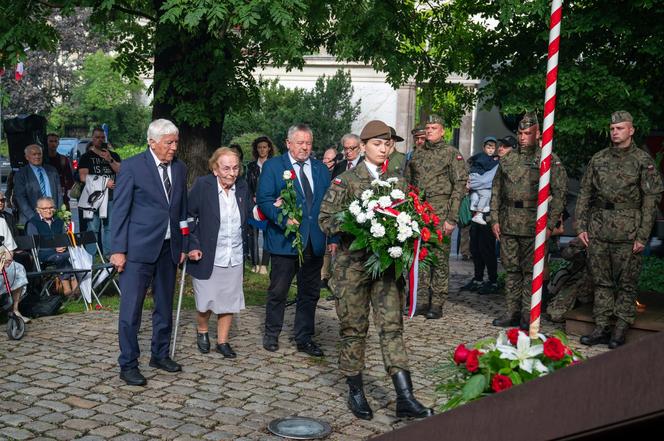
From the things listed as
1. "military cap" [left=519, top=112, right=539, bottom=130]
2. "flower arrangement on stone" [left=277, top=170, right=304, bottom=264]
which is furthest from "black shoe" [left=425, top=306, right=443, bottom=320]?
"flower arrangement on stone" [left=277, top=170, right=304, bottom=264]

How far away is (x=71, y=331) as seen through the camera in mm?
9250

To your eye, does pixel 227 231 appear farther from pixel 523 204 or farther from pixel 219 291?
pixel 523 204

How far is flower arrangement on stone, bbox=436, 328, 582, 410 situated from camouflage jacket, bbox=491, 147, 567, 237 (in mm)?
5762

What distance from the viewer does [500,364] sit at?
3512 millimetres

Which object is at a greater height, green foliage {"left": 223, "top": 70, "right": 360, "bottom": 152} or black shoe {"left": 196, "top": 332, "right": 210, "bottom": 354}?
green foliage {"left": 223, "top": 70, "right": 360, "bottom": 152}

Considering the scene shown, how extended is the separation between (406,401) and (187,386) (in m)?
1.98

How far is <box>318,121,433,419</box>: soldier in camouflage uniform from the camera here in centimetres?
630

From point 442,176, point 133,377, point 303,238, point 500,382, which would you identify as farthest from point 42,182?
point 500,382

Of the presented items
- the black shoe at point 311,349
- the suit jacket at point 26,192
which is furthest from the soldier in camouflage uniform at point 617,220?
the suit jacket at point 26,192

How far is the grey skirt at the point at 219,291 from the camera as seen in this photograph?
26.7 ft

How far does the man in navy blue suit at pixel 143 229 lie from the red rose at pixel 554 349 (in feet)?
14.3

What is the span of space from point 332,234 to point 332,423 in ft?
4.52

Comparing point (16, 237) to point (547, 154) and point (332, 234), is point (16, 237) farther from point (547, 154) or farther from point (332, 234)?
point (547, 154)

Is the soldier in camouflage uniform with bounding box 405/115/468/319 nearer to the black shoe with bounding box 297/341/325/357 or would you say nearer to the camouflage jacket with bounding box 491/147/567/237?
the camouflage jacket with bounding box 491/147/567/237
